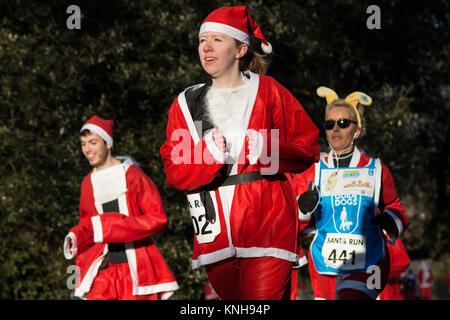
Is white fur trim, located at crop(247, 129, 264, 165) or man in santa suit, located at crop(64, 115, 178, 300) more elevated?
white fur trim, located at crop(247, 129, 264, 165)

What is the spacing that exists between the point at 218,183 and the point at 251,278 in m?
0.56

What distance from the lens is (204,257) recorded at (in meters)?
4.14

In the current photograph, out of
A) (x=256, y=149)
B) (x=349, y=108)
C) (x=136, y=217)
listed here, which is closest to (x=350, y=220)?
(x=349, y=108)

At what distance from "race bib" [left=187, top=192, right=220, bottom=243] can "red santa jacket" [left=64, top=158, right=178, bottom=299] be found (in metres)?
2.26

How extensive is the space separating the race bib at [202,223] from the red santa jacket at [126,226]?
2.26 m

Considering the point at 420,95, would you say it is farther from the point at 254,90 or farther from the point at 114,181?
the point at 254,90

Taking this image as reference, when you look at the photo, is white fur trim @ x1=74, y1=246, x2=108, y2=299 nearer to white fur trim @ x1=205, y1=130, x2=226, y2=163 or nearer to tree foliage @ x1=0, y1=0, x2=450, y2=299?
white fur trim @ x1=205, y1=130, x2=226, y2=163

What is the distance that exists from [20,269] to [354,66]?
6500 millimetres

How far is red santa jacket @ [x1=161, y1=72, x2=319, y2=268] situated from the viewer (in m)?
4.02

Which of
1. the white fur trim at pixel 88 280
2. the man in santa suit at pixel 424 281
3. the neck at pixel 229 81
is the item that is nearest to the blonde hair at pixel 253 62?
the neck at pixel 229 81

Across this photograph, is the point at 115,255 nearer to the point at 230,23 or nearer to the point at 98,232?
the point at 98,232

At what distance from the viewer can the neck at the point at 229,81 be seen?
423cm

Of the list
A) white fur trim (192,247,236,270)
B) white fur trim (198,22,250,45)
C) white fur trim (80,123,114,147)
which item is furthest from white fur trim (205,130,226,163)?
white fur trim (80,123,114,147)

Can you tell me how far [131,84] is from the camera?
11.3 metres
